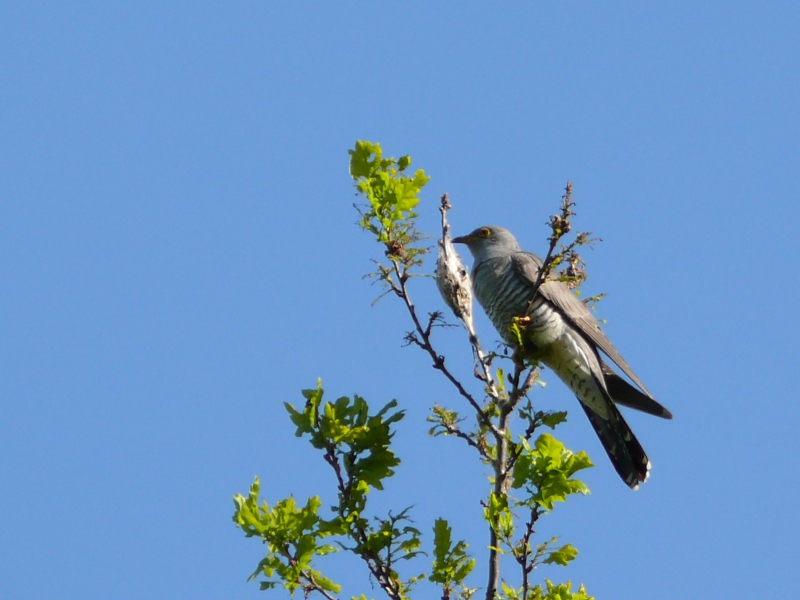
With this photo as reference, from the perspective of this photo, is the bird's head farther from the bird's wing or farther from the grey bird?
the bird's wing

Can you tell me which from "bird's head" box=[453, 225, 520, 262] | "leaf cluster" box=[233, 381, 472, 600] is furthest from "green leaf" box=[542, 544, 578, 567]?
"bird's head" box=[453, 225, 520, 262]

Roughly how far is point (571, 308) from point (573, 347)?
0.68 feet

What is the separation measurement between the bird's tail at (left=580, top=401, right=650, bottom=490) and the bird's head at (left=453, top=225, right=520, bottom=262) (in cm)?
105

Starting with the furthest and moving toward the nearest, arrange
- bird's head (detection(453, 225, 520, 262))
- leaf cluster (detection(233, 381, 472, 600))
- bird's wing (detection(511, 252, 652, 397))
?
bird's head (detection(453, 225, 520, 262))
bird's wing (detection(511, 252, 652, 397))
leaf cluster (detection(233, 381, 472, 600))

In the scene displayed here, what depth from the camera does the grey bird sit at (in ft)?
14.1

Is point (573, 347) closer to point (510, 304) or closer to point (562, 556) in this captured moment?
point (510, 304)

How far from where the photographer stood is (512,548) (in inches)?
111

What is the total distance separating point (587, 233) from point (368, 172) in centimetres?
99

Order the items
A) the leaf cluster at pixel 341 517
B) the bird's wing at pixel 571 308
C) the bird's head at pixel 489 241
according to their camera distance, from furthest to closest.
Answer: the bird's head at pixel 489 241
the bird's wing at pixel 571 308
the leaf cluster at pixel 341 517

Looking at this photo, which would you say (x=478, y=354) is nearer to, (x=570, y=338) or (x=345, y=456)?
(x=345, y=456)

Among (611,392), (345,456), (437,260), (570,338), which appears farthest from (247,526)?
(611,392)

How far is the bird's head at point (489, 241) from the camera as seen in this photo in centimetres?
475

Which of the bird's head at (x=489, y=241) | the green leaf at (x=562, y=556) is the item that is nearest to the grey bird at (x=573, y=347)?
the bird's head at (x=489, y=241)

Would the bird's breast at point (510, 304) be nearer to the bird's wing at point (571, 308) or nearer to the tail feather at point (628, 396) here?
the bird's wing at point (571, 308)
